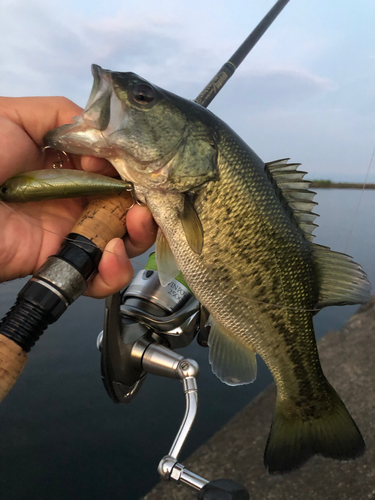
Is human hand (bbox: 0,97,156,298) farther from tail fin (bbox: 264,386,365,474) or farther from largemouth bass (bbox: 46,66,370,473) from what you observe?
tail fin (bbox: 264,386,365,474)

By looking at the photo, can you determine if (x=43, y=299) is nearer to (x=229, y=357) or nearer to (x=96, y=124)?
(x=96, y=124)

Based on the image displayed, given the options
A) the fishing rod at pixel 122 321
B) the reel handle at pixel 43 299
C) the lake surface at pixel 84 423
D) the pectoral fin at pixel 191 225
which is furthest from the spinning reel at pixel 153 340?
the lake surface at pixel 84 423

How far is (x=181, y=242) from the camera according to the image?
1229 millimetres

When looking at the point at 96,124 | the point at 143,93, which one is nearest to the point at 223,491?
the point at 96,124

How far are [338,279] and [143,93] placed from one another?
43.5 inches

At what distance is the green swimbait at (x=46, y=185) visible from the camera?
40.3 inches

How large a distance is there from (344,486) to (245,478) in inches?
26.3

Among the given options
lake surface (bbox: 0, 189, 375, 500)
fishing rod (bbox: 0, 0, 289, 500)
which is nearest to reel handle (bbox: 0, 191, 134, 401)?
fishing rod (bbox: 0, 0, 289, 500)

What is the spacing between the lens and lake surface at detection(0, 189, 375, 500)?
7.73 feet

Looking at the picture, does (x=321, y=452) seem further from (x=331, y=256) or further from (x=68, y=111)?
(x=68, y=111)

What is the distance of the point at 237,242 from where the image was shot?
1220 millimetres

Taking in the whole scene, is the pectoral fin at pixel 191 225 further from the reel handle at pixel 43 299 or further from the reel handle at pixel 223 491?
the reel handle at pixel 223 491

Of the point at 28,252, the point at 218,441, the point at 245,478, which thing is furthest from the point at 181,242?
the point at 218,441

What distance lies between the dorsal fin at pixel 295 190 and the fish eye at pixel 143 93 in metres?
0.56
